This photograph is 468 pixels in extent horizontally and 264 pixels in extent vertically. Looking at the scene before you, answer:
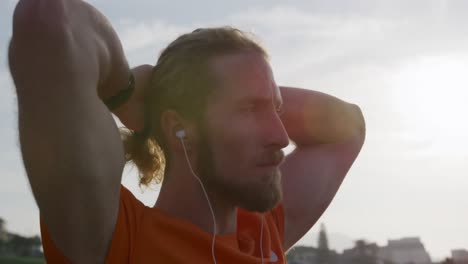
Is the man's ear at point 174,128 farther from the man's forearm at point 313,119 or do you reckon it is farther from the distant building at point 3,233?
the distant building at point 3,233

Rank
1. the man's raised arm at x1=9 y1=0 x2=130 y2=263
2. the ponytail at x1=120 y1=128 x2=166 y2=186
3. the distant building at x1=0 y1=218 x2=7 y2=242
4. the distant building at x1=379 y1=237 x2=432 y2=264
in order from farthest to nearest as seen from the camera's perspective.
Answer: the distant building at x1=0 y1=218 x2=7 y2=242 < the distant building at x1=379 y1=237 x2=432 y2=264 < the ponytail at x1=120 y1=128 x2=166 y2=186 < the man's raised arm at x1=9 y1=0 x2=130 y2=263

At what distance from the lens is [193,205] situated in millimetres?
2215

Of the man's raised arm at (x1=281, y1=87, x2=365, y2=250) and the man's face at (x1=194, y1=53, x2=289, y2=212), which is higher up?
the man's face at (x1=194, y1=53, x2=289, y2=212)

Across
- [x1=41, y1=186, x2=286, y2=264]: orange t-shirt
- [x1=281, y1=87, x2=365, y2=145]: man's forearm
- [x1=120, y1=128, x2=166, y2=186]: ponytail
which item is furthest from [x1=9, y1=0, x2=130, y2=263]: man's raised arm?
[x1=281, y1=87, x2=365, y2=145]: man's forearm

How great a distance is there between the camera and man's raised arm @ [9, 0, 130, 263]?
1477 millimetres

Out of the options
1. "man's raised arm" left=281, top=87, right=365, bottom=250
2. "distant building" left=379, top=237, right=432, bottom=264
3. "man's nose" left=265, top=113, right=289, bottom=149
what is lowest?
"distant building" left=379, top=237, right=432, bottom=264

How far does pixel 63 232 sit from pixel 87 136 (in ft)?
0.92

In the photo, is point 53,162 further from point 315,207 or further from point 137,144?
point 315,207

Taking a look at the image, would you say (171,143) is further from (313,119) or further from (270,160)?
(313,119)

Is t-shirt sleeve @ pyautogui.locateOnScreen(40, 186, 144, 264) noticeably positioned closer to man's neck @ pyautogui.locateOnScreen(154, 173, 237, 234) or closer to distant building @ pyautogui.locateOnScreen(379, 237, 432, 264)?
man's neck @ pyautogui.locateOnScreen(154, 173, 237, 234)

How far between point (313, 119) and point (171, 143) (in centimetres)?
90

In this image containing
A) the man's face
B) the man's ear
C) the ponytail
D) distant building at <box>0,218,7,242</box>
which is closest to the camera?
the man's face

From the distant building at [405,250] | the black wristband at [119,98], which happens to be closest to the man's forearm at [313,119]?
the black wristband at [119,98]

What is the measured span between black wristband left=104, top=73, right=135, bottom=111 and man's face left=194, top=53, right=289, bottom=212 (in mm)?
306
